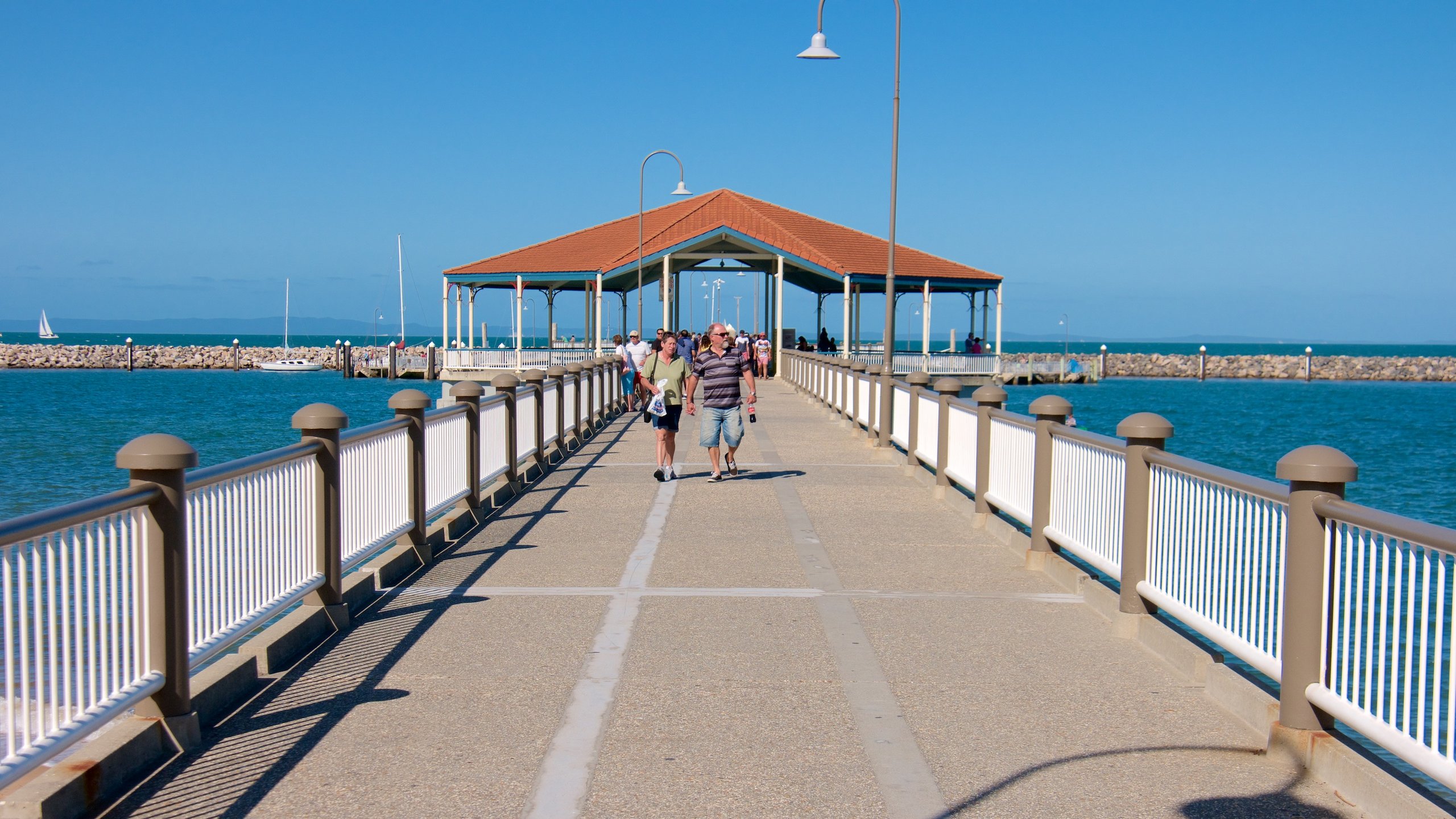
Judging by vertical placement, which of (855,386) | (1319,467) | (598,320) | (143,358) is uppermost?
(598,320)

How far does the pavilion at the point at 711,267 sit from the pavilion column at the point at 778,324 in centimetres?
10

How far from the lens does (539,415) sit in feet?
50.9

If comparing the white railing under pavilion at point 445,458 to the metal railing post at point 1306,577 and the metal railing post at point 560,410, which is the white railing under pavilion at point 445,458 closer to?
the metal railing post at point 560,410

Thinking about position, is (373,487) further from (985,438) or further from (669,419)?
(669,419)

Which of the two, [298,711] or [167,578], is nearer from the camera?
[167,578]

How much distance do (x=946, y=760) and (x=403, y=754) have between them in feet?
7.21

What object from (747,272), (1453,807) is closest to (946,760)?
(1453,807)

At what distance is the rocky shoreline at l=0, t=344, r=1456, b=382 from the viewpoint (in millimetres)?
111375

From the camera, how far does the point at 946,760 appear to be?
5.02 meters

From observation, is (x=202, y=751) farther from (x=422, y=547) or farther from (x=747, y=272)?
(x=747, y=272)

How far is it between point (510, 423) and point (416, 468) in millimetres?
4018

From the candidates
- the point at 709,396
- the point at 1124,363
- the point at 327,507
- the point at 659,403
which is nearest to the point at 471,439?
the point at 659,403

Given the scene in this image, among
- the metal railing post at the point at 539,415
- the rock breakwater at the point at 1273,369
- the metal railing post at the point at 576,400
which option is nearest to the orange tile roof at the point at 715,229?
the metal railing post at the point at 576,400

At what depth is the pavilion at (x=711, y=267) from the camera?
145 ft
